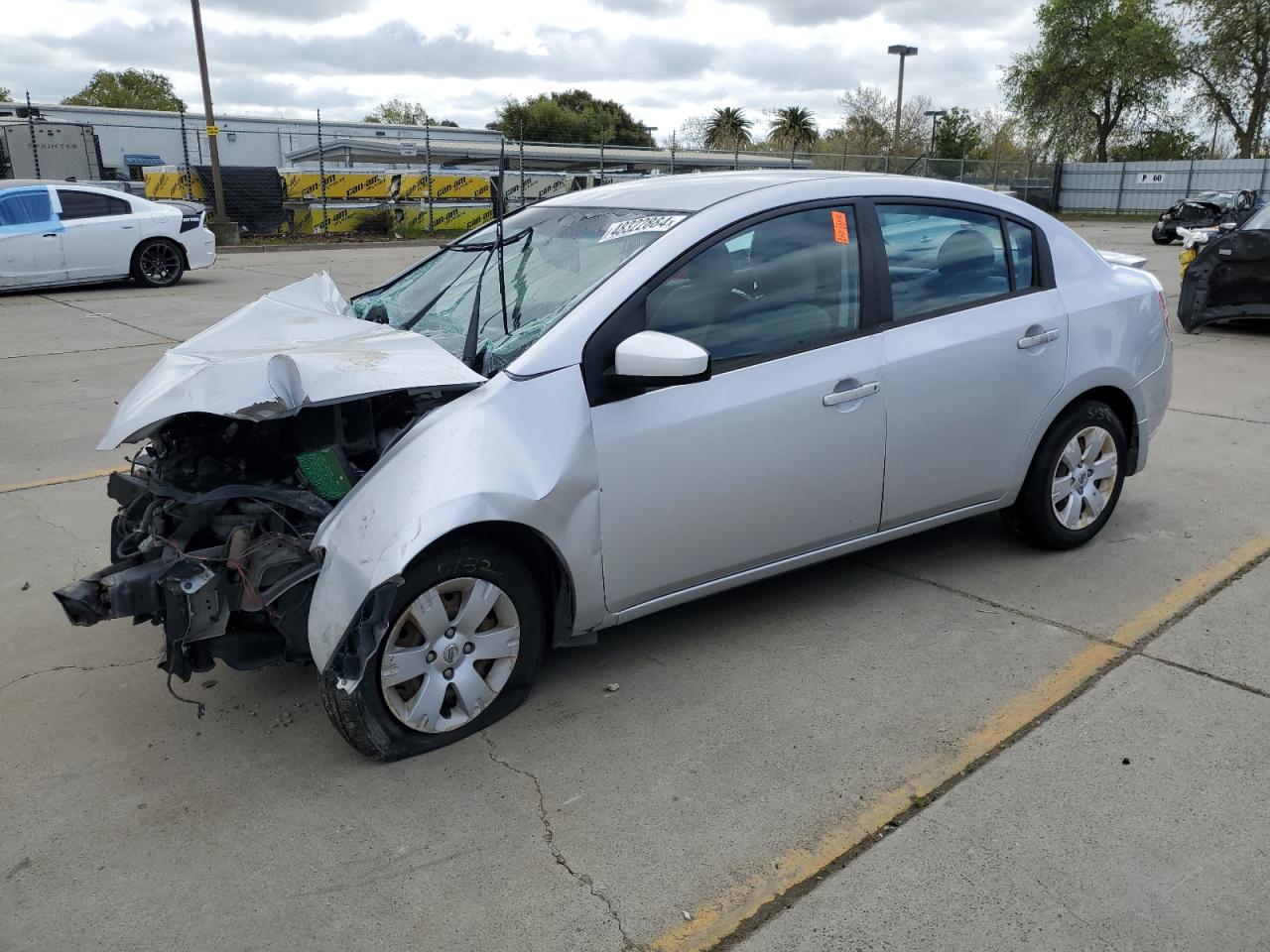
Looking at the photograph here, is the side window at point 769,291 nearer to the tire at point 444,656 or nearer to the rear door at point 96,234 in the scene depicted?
the tire at point 444,656

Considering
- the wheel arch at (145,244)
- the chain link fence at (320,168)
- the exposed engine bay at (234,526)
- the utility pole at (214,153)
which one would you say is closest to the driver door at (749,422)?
the exposed engine bay at (234,526)

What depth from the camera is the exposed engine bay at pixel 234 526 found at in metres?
2.98

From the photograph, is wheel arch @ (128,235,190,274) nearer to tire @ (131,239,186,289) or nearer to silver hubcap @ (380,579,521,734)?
tire @ (131,239,186,289)

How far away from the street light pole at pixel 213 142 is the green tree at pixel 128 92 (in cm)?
5650

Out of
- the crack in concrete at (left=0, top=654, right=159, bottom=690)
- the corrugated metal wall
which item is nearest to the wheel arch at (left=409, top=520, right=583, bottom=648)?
the crack in concrete at (left=0, top=654, right=159, bottom=690)

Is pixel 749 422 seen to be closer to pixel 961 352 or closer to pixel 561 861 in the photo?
pixel 961 352

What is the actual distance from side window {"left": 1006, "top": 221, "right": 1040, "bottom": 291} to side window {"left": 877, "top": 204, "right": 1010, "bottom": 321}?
0.18ft

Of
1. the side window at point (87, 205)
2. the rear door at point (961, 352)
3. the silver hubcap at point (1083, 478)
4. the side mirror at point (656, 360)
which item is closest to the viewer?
the side mirror at point (656, 360)

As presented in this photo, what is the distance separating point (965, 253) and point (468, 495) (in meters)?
2.42

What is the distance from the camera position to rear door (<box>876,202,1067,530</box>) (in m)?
3.93

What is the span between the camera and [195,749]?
10.6 feet

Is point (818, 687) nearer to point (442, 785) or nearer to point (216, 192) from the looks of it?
point (442, 785)

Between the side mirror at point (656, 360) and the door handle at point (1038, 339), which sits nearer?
the side mirror at point (656, 360)

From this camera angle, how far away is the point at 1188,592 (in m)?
4.33
